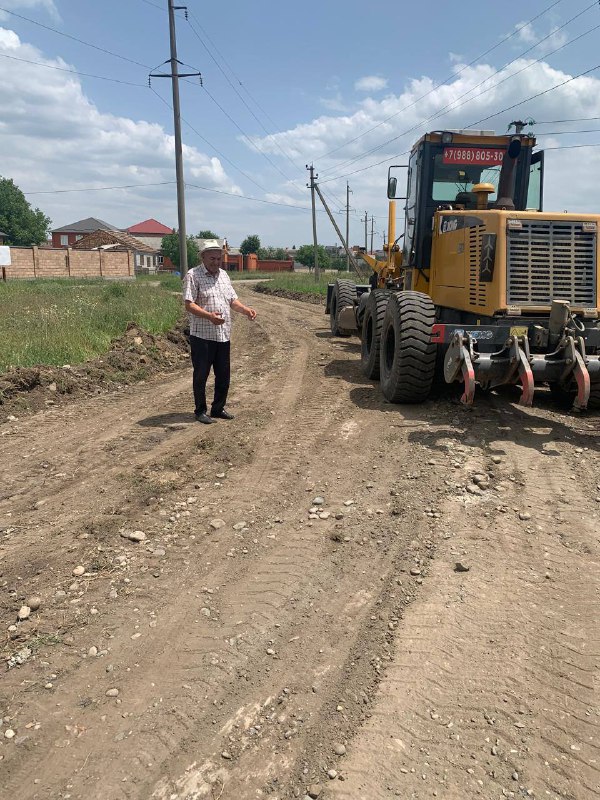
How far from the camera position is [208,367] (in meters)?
6.19

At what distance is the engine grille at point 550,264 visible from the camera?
18.9 feet

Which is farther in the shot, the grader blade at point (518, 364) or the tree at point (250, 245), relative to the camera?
the tree at point (250, 245)

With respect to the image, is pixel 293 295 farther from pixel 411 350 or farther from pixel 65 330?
pixel 411 350

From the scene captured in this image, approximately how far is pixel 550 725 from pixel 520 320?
14.0 ft

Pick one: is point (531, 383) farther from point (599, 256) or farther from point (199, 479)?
point (199, 479)

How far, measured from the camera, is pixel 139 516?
3.94 metres

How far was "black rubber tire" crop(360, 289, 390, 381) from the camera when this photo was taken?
26.2ft

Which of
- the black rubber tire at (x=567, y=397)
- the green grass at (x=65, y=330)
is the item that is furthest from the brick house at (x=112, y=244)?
the black rubber tire at (x=567, y=397)

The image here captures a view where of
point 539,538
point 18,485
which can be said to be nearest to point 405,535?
point 539,538

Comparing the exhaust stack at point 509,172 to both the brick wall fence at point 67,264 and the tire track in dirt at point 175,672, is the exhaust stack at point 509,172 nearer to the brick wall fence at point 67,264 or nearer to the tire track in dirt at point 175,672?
the tire track in dirt at point 175,672

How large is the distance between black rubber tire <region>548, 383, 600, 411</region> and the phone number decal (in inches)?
121

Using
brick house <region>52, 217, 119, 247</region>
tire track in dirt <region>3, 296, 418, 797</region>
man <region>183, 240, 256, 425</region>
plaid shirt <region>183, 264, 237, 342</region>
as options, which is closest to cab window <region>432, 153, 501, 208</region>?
man <region>183, 240, 256, 425</region>

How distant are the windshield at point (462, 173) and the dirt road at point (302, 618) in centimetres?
370

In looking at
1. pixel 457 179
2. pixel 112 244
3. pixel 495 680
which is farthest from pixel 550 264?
pixel 112 244
